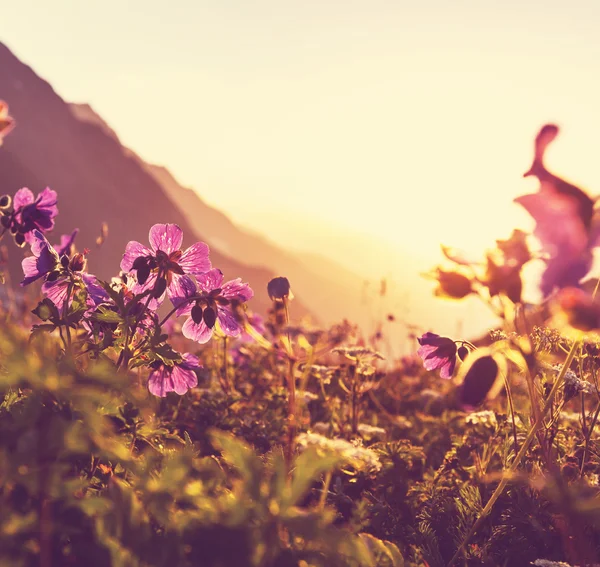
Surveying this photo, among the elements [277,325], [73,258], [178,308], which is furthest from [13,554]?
[73,258]

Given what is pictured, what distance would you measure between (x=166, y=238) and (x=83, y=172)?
70113 millimetres

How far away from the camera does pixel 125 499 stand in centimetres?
107

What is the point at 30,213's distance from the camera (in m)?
2.33

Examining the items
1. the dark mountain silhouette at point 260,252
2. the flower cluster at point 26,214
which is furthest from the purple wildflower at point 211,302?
the dark mountain silhouette at point 260,252

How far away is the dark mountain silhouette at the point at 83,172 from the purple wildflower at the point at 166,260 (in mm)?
42576

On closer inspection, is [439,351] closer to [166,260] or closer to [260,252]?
[166,260]

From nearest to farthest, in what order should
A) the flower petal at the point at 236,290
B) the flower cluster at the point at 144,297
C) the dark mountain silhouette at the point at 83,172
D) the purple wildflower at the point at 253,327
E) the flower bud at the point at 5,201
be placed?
the flower cluster at the point at 144,297, the flower petal at the point at 236,290, the flower bud at the point at 5,201, the purple wildflower at the point at 253,327, the dark mountain silhouette at the point at 83,172

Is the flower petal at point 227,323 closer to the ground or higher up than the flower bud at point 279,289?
closer to the ground

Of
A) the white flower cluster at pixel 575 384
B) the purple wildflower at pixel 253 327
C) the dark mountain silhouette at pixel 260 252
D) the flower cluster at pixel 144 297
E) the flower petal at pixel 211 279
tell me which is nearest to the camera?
the flower cluster at pixel 144 297

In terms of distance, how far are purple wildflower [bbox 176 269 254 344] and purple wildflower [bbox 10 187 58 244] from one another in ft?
2.58

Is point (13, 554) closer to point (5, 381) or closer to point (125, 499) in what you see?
point (125, 499)

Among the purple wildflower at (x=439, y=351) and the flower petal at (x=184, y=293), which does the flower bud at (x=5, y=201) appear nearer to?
the flower petal at (x=184, y=293)

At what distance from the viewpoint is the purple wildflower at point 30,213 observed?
2.29 meters

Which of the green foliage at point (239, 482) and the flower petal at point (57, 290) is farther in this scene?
the flower petal at point (57, 290)
